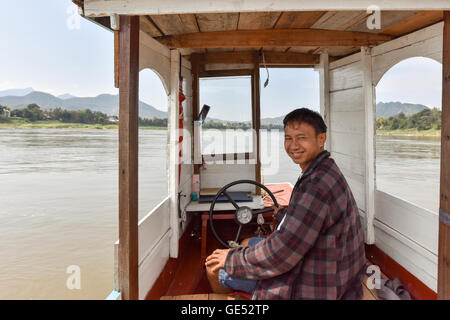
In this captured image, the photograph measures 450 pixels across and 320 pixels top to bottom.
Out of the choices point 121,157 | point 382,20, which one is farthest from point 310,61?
point 121,157

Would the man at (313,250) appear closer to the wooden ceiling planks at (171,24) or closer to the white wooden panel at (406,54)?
the white wooden panel at (406,54)

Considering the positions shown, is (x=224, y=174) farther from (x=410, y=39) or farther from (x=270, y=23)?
(x=410, y=39)

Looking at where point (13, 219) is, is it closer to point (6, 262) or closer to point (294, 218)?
point (6, 262)

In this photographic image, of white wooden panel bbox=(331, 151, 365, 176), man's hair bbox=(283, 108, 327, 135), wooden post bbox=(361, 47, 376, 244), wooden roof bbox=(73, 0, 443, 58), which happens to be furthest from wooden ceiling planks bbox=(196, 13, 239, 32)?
white wooden panel bbox=(331, 151, 365, 176)

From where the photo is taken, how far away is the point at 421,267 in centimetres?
240

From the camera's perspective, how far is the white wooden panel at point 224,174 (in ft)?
13.8

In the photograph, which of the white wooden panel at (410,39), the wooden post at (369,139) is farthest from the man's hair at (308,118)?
the wooden post at (369,139)

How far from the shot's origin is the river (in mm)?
5375

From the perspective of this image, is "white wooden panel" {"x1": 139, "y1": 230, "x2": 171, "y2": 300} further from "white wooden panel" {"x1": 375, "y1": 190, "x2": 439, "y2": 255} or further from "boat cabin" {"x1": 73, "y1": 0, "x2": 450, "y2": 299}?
"white wooden panel" {"x1": 375, "y1": 190, "x2": 439, "y2": 255}

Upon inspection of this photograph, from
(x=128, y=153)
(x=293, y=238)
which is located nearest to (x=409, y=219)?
(x=293, y=238)

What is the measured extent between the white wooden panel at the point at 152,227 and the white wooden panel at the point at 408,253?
231cm

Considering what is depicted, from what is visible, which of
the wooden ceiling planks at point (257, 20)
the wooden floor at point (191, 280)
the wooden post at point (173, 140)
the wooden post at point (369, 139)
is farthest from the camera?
the wooden post at point (369, 139)

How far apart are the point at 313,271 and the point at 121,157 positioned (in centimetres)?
114

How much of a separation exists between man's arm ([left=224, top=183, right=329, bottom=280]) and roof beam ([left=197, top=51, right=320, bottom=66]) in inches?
125
